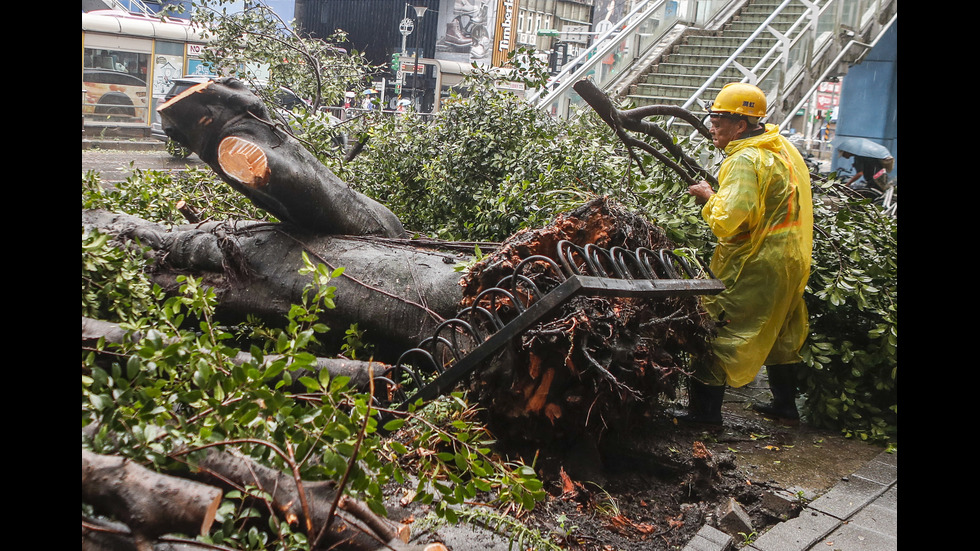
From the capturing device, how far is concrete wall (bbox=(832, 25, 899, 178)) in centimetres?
1550

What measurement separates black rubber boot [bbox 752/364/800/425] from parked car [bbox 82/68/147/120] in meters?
16.9

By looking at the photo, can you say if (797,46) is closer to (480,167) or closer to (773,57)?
(773,57)

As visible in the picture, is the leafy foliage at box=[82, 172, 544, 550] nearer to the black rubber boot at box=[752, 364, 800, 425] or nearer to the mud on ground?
the mud on ground

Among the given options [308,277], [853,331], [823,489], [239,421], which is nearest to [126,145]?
[308,277]

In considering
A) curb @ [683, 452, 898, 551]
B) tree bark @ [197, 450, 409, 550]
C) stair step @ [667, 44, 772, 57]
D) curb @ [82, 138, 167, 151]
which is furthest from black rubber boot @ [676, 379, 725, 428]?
curb @ [82, 138, 167, 151]

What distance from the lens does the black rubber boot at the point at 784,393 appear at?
495cm

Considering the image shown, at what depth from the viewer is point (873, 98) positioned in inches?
627

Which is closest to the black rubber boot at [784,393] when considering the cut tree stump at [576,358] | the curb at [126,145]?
the cut tree stump at [576,358]

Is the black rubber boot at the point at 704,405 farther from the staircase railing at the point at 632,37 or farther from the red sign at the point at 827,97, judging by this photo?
the red sign at the point at 827,97

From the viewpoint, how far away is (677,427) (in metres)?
4.40

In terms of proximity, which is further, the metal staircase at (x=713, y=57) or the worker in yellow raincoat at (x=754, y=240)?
the metal staircase at (x=713, y=57)
